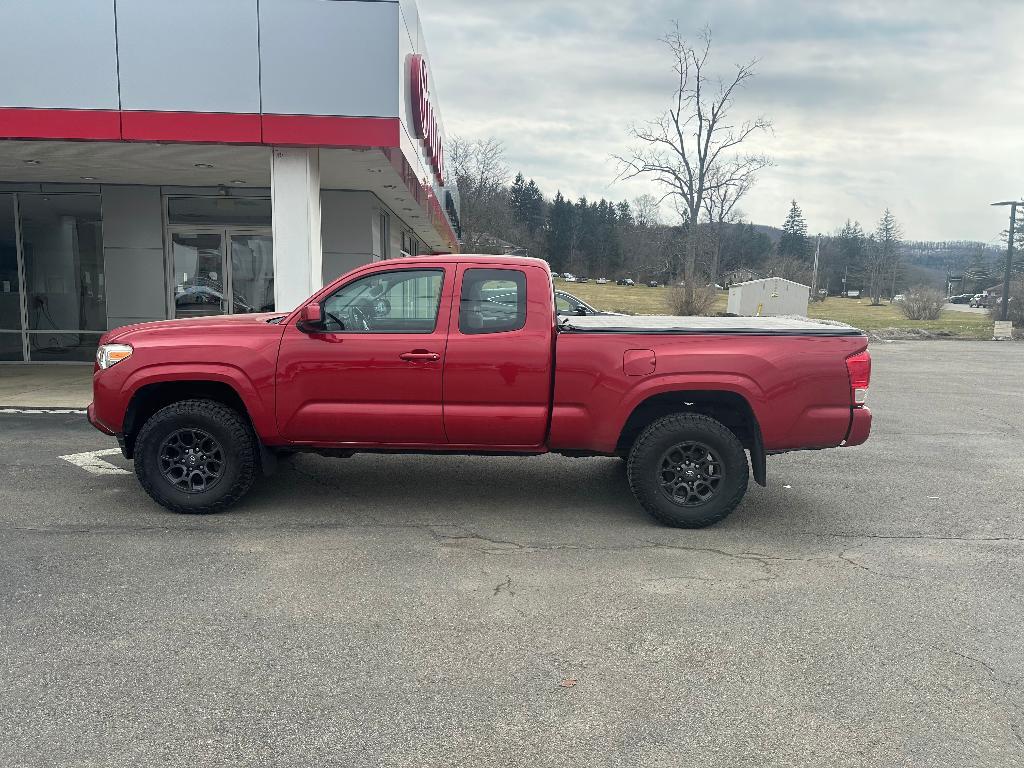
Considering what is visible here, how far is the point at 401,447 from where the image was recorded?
5.45 m

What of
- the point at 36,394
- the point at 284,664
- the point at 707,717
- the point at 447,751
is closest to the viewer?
the point at 447,751

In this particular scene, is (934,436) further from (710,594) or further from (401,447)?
(401,447)

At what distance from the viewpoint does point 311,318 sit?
17.1 feet

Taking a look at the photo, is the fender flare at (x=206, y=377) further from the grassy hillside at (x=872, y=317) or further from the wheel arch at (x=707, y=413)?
the grassy hillside at (x=872, y=317)

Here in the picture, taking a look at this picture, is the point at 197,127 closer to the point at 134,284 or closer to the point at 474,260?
the point at 474,260

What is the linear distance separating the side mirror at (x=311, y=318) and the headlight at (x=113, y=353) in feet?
4.20

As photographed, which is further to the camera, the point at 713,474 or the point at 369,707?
the point at 713,474

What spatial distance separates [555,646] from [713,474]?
220 centimetres

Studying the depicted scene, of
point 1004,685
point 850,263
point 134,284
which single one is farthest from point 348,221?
point 850,263

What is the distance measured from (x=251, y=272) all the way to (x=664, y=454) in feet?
36.0

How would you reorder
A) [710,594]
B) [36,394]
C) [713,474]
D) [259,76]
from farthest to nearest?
[36,394]
[259,76]
[713,474]
[710,594]

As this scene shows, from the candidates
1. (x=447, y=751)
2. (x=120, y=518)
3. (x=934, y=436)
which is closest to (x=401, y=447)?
(x=120, y=518)

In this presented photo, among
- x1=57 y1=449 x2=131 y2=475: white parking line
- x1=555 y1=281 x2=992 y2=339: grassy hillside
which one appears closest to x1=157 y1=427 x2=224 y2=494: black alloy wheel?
x1=57 y1=449 x2=131 y2=475: white parking line

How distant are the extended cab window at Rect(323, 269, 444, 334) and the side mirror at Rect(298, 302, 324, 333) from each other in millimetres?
75
